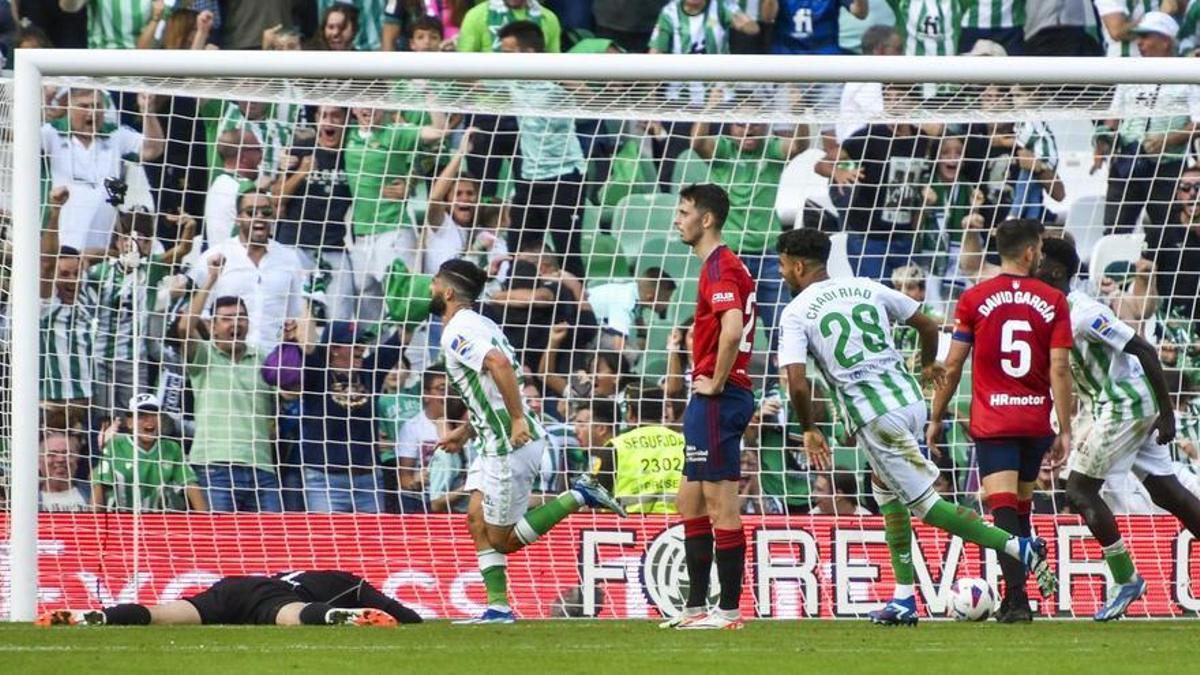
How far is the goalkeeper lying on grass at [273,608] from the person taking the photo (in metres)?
10.1

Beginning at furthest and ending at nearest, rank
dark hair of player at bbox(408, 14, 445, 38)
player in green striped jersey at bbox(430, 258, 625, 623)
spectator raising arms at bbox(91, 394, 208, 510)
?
dark hair of player at bbox(408, 14, 445, 38)
spectator raising arms at bbox(91, 394, 208, 510)
player in green striped jersey at bbox(430, 258, 625, 623)

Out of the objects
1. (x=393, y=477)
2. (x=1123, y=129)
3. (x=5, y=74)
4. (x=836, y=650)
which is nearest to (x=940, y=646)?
(x=836, y=650)

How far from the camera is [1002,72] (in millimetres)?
11062

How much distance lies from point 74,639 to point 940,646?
3747mm

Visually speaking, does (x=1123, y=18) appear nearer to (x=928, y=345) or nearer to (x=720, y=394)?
(x=928, y=345)

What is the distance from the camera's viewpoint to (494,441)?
1044 centimetres

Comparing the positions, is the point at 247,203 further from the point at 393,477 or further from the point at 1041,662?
the point at 1041,662

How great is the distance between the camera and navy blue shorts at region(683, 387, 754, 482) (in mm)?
9453

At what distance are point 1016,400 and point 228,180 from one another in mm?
5501

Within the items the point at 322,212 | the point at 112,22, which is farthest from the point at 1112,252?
the point at 112,22

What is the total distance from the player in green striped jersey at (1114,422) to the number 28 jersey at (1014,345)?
42 centimetres

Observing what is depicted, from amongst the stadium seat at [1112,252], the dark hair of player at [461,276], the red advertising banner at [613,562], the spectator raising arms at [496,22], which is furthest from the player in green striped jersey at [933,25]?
the dark hair of player at [461,276]

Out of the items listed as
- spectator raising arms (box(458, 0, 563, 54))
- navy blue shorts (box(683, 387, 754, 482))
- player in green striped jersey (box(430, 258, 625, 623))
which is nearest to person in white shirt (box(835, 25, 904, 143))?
player in green striped jersey (box(430, 258, 625, 623))

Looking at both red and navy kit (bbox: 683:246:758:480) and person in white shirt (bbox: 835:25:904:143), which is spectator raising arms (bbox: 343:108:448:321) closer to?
person in white shirt (bbox: 835:25:904:143)
